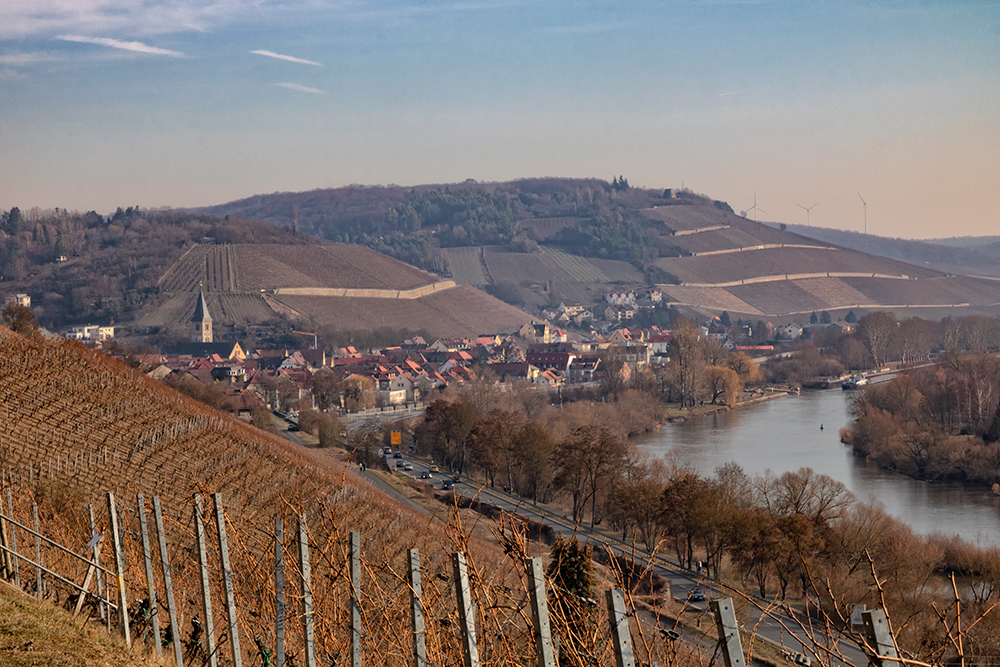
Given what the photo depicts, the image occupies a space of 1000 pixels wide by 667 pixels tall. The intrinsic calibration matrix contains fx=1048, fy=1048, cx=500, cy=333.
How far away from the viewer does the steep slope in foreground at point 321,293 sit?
72.1m

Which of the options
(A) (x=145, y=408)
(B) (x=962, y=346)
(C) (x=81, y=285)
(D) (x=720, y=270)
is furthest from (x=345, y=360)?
(D) (x=720, y=270)

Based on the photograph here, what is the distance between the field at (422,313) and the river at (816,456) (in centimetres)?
3876

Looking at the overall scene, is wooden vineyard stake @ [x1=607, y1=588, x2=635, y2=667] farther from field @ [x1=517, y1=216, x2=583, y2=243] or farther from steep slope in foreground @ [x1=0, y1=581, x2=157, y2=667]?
field @ [x1=517, y1=216, x2=583, y2=243]

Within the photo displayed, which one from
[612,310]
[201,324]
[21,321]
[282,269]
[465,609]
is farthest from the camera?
[612,310]

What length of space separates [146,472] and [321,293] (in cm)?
6752

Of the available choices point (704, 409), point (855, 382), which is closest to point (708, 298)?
point (855, 382)

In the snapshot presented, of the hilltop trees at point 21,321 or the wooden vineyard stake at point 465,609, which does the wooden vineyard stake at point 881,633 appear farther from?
the hilltop trees at point 21,321

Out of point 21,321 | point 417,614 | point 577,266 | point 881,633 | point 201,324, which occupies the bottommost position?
point 577,266

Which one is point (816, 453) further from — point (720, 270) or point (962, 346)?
point (720, 270)

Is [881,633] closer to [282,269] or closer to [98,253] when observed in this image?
[282,269]

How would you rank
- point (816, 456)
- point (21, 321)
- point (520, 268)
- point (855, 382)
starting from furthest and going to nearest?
point (520, 268), point (855, 382), point (816, 456), point (21, 321)

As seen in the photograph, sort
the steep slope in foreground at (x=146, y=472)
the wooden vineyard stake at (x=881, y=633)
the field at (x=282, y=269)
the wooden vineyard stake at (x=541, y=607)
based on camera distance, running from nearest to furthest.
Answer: the wooden vineyard stake at (x=881, y=633), the wooden vineyard stake at (x=541, y=607), the steep slope in foreground at (x=146, y=472), the field at (x=282, y=269)

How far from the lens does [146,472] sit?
35.4 feet

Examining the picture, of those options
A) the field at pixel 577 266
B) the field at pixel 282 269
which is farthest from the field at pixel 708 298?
the field at pixel 282 269
